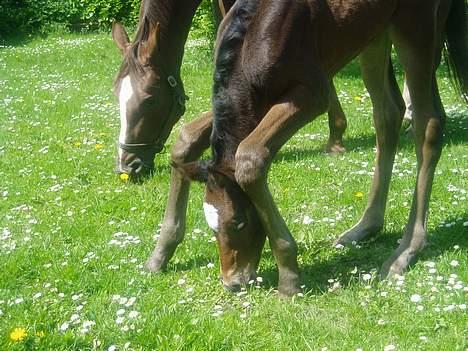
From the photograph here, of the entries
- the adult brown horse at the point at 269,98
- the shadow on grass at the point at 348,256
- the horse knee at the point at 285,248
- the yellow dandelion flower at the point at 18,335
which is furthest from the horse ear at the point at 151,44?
the yellow dandelion flower at the point at 18,335

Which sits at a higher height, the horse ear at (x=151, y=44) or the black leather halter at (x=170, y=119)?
the horse ear at (x=151, y=44)

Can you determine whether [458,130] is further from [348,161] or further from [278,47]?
[278,47]

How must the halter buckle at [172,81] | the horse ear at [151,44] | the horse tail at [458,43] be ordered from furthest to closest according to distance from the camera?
the halter buckle at [172,81] → the horse ear at [151,44] → the horse tail at [458,43]

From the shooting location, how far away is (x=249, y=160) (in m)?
4.00

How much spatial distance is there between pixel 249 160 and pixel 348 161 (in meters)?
3.45

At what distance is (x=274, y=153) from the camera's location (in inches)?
162

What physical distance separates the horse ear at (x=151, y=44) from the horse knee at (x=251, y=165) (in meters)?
2.19

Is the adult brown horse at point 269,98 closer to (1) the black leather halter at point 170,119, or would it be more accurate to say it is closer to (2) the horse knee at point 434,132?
(2) the horse knee at point 434,132

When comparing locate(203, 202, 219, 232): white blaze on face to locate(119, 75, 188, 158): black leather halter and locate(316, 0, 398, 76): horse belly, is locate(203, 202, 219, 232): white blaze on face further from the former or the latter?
locate(119, 75, 188, 158): black leather halter

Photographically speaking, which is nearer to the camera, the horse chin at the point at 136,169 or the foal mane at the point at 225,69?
the foal mane at the point at 225,69

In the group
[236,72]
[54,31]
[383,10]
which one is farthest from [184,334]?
[54,31]

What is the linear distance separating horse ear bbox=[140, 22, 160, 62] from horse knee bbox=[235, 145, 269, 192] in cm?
219

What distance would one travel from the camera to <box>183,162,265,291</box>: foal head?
422cm

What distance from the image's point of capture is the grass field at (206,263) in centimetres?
388
